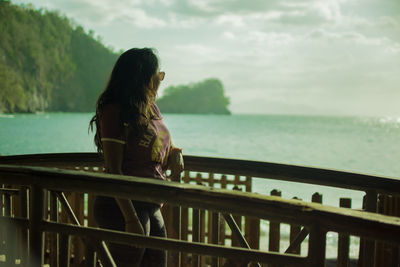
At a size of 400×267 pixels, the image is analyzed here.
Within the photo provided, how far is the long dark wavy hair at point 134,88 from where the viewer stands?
6.14 ft

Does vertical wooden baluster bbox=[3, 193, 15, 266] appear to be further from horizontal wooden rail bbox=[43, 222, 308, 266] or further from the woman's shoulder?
the woman's shoulder

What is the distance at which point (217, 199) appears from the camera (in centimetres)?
141

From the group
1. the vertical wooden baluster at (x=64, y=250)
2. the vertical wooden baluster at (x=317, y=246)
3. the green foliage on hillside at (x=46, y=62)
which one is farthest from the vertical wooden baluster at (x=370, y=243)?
the green foliage on hillside at (x=46, y=62)

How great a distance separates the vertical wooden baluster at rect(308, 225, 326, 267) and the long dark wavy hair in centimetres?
96

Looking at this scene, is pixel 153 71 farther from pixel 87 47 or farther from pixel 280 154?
pixel 87 47

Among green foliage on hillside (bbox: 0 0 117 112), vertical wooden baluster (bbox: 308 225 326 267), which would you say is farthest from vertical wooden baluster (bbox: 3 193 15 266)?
green foliage on hillside (bbox: 0 0 117 112)

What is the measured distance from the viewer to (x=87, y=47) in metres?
126

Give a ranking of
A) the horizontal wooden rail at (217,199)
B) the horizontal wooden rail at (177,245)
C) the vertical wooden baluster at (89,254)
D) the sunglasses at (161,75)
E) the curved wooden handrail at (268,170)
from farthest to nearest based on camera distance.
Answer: the sunglasses at (161,75) → the curved wooden handrail at (268,170) → the vertical wooden baluster at (89,254) → the horizontal wooden rail at (177,245) → the horizontal wooden rail at (217,199)

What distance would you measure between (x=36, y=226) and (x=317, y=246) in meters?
1.22

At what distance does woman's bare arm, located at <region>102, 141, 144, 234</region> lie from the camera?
→ 1.77 meters

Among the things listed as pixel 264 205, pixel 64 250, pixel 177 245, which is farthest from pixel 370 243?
pixel 64 250

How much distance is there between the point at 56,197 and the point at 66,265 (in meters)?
0.56

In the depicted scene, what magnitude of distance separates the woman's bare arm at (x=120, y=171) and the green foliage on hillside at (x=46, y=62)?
68.3 m

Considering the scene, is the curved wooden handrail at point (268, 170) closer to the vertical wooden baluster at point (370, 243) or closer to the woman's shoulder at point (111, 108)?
the vertical wooden baluster at point (370, 243)
